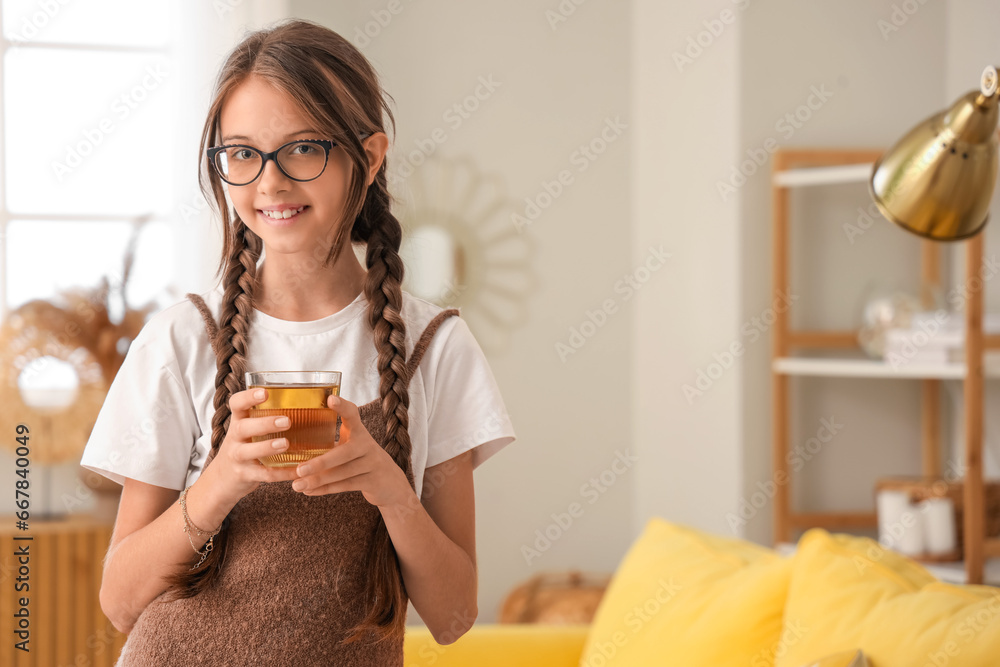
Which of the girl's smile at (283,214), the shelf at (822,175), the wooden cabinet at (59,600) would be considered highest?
the shelf at (822,175)

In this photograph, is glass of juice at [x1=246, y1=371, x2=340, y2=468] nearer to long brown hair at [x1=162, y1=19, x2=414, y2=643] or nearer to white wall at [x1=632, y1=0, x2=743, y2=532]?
long brown hair at [x1=162, y1=19, x2=414, y2=643]

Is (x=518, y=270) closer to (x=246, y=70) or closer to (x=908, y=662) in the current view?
(x=908, y=662)

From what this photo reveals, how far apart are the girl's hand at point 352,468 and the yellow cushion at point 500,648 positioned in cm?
120

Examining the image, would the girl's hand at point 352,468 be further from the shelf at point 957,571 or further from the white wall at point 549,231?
the white wall at point 549,231

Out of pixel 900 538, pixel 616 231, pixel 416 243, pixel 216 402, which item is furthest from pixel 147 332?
pixel 616 231

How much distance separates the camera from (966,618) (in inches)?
54.0

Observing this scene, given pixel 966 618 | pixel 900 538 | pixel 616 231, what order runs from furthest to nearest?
pixel 616 231 < pixel 900 538 < pixel 966 618

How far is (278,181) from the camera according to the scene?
911 mm

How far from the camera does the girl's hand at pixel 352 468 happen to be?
81 centimetres

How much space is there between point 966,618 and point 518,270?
223 centimetres

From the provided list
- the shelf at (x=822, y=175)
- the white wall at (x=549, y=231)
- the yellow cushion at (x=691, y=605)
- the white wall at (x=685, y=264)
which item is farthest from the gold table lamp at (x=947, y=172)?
the white wall at (x=549, y=231)

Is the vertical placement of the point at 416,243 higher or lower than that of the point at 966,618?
higher

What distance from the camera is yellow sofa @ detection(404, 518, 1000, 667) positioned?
140 centimetres

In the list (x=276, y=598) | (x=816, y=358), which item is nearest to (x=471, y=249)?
(x=816, y=358)
